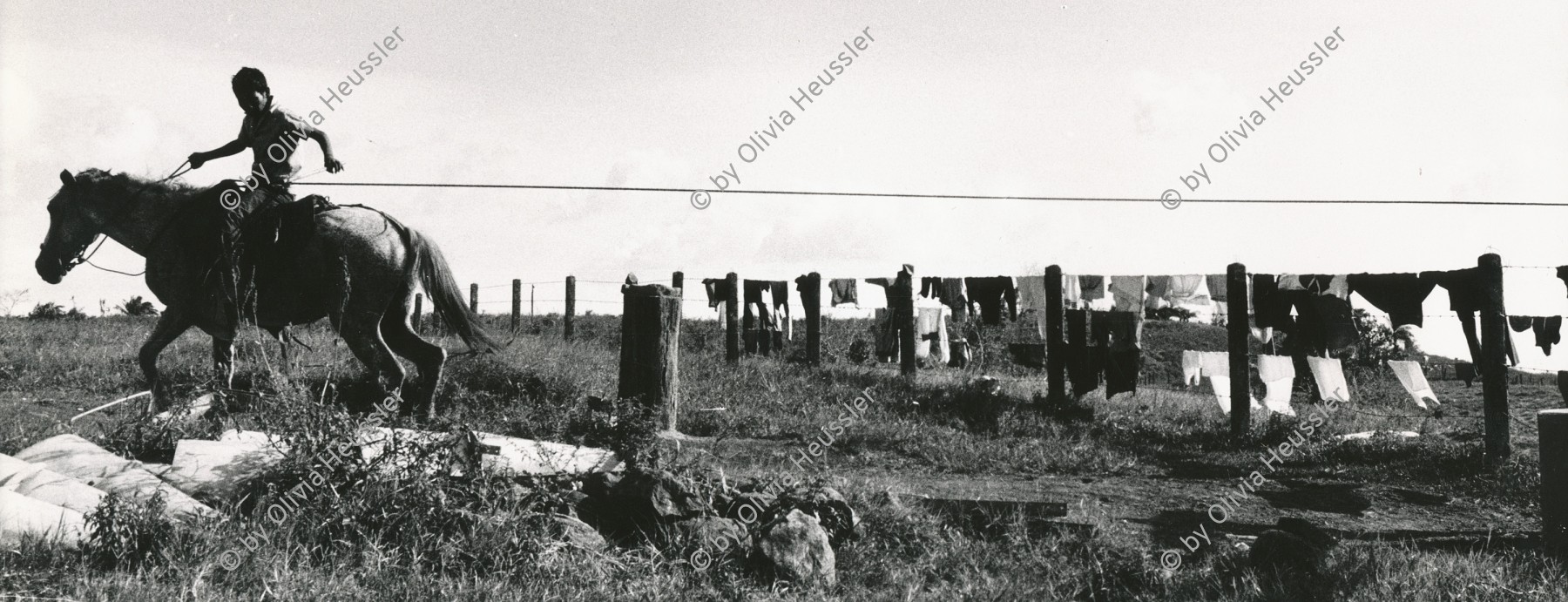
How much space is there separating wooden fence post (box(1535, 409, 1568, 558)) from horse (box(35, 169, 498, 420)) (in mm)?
7310

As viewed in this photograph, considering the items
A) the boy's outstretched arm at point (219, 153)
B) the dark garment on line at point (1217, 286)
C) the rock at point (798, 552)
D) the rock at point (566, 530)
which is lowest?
the rock at point (798, 552)

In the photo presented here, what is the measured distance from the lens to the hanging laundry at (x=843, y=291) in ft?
42.4

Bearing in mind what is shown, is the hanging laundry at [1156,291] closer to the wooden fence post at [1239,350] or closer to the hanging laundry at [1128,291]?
the hanging laundry at [1128,291]

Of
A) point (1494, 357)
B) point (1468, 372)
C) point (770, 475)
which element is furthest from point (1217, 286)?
point (770, 475)

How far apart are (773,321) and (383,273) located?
7117 millimetres

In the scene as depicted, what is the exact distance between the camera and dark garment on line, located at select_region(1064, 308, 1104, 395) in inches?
368

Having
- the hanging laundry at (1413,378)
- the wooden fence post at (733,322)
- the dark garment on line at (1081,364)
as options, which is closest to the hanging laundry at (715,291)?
the wooden fence post at (733,322)

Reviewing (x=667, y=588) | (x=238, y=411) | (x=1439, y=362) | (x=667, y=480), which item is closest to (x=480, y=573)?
(x=667, y=588)

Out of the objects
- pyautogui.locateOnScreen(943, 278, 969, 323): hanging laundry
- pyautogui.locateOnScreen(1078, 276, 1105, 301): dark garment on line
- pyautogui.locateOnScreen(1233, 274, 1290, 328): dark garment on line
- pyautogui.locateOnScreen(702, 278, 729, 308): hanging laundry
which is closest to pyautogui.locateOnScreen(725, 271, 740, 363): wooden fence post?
pyautogui.locateOnScreen(702, 278, 729, 308): hanging laundry

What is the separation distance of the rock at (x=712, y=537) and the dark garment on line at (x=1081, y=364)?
6.03 m

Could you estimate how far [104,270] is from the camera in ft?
23.4

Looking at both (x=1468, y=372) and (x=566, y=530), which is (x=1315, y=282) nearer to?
(x=1468, y=372)

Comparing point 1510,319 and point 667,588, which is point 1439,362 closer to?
point 1510,319

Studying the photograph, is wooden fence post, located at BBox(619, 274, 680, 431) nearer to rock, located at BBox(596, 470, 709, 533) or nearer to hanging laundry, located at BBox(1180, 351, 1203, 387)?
rock, located at BBox(596, 470, 709, 533)
